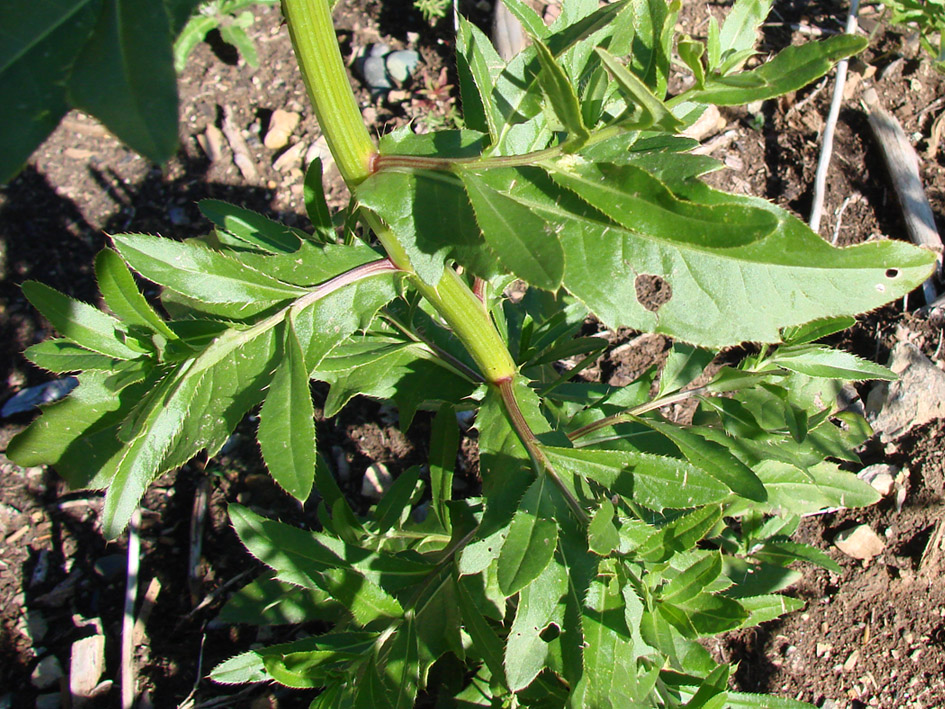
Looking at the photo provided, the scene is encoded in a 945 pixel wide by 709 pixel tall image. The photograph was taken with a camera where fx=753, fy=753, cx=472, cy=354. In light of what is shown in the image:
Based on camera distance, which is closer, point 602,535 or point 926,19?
point 602,535

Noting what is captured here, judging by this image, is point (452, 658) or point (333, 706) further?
point (452, 658)

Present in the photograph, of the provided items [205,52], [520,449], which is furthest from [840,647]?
[205,52]

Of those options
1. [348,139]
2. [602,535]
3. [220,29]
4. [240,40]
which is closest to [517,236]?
[348,139]

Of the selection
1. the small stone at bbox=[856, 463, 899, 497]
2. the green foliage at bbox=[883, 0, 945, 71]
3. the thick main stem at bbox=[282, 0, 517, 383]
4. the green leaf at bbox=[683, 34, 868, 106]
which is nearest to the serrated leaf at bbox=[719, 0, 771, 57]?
the green leaf at bbox=[683, 34, 868, 106]

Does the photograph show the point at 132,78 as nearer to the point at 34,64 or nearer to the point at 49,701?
the point at 34,64

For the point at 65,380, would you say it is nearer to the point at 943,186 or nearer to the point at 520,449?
the point at 520,449

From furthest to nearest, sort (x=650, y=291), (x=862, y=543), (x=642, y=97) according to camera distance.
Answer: (x=650, y=291) < (x=862, y=543) < (x=642, y=97)

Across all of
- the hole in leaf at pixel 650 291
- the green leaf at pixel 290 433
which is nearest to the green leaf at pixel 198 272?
the green leaf at pixel 290 433
